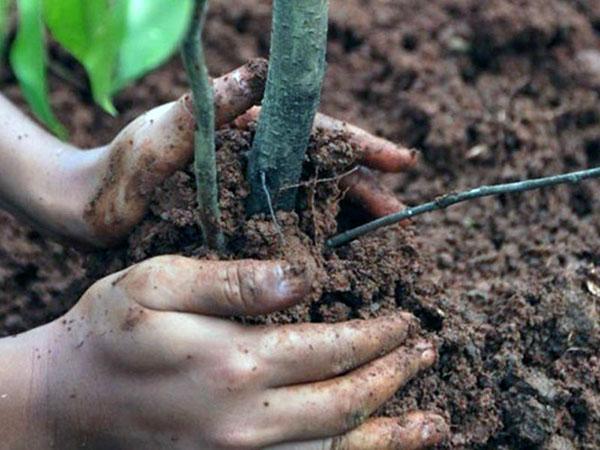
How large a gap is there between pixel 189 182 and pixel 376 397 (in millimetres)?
340

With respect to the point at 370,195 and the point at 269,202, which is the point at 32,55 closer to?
the point at 269,202

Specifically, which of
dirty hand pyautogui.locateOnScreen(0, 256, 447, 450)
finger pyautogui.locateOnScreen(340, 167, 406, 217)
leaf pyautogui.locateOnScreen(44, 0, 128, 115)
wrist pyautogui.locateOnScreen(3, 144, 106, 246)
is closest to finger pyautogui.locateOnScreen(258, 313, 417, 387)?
dirty hand pyautogui.locateOnScreen(0, 256, 447, 450)

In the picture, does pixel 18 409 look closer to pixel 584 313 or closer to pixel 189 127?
pixel 189 127

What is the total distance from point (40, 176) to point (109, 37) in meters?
0.81

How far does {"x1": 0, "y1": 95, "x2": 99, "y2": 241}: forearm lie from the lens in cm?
132

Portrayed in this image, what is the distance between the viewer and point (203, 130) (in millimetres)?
949

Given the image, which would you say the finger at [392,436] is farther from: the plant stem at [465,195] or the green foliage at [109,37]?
the green foliage at [109,37]

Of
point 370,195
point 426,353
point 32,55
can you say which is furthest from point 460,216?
point 32,55

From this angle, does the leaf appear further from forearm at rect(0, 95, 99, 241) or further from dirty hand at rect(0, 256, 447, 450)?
forearm at rect(0, 95, 99, 241)

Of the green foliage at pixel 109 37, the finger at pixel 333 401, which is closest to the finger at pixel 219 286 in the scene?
the finger at pixel 333 401

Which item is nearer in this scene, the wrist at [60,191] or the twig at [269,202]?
the twig at [269,202]

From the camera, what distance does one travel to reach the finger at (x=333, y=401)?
1075 millimetres

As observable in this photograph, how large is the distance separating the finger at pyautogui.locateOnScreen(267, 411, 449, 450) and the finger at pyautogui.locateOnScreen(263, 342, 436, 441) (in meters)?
0.01

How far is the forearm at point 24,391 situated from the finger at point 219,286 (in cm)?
19
